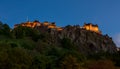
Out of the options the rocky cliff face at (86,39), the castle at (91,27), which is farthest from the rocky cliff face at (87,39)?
the castle at (91,27)

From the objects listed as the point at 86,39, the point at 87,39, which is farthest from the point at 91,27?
the point at 86,39

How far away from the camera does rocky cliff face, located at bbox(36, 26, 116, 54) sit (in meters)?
135

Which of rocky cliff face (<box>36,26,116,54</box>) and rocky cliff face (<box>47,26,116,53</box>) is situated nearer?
rocky cliff face (<box>36,26,116,54</box>)

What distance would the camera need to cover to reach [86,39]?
467 feet

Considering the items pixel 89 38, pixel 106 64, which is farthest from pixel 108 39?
pixel 106 64

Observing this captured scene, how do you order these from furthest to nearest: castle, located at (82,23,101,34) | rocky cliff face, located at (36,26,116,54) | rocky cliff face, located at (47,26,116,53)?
castle, located at (82,23,101,34), rocky cliff face, located at (47,26,116,53), rocky cliff face, located at (36,26,116,54)

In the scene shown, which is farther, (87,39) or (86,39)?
(87,39)

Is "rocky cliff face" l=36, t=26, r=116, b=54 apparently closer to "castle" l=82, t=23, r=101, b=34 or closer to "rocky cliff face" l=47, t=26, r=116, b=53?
"rocky cliff face" l=47, t=26, r=116, b=53

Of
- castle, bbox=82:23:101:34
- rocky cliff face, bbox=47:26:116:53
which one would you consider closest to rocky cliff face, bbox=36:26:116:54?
rocky cliff face, bbox=47:26:116:53

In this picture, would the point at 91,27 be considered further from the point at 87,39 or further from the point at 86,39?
the point at 86,39

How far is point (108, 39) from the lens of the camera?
153500 mm

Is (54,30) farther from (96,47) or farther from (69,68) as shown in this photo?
(69,68)

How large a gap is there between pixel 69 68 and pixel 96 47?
8370 cm

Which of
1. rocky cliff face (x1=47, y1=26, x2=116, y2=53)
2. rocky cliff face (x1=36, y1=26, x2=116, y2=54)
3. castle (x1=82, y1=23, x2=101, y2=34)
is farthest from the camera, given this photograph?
castle (x1=82, y1=23, x2=101, y2=34)
